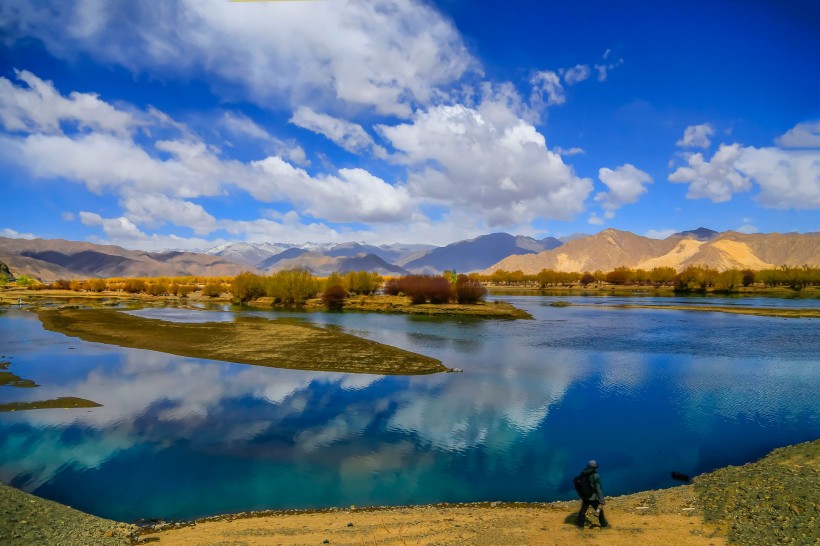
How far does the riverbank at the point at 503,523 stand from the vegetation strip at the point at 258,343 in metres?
18.9

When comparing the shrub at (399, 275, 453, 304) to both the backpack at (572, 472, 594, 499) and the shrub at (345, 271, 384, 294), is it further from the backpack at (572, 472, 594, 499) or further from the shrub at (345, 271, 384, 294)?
the backpack at (572, 472, 594, 499)

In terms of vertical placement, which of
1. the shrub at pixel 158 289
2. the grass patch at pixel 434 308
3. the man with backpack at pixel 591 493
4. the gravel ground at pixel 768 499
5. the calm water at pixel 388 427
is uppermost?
the shrub at pixel 158 289

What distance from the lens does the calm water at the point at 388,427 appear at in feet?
49.0

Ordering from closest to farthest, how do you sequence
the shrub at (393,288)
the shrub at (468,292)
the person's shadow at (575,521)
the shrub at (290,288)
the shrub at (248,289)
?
the person's shadow at (575,521) → the shrub at (468,292) → the shrub at (290,288) → the shrub at (248,289) → the shrub at (393,288)

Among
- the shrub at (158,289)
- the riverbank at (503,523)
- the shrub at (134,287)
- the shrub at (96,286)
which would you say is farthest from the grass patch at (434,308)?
the shrub at (96,286)

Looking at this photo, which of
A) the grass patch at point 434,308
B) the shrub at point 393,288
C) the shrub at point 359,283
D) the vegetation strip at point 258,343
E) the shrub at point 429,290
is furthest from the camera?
the shrub at point 359,283

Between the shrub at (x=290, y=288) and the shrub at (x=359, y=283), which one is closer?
the shrub at (x=290, y=288)

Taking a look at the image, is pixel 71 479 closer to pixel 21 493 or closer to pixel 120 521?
pixel 21 493

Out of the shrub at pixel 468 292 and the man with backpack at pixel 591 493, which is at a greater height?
the shrub at pixel 468 292

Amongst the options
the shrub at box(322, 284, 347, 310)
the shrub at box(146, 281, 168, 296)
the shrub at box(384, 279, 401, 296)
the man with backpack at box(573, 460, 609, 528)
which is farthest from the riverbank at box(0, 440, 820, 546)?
the shrub at box(146, 281, 168, 296)

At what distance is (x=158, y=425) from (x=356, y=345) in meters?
22.5

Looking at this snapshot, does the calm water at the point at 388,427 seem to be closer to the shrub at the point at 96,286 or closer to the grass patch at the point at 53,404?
the grass patch at the point at 53,404

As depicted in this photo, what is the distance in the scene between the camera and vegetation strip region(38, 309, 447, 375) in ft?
113

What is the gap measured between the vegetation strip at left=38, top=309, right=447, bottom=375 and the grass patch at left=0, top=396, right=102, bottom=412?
39.3ft
